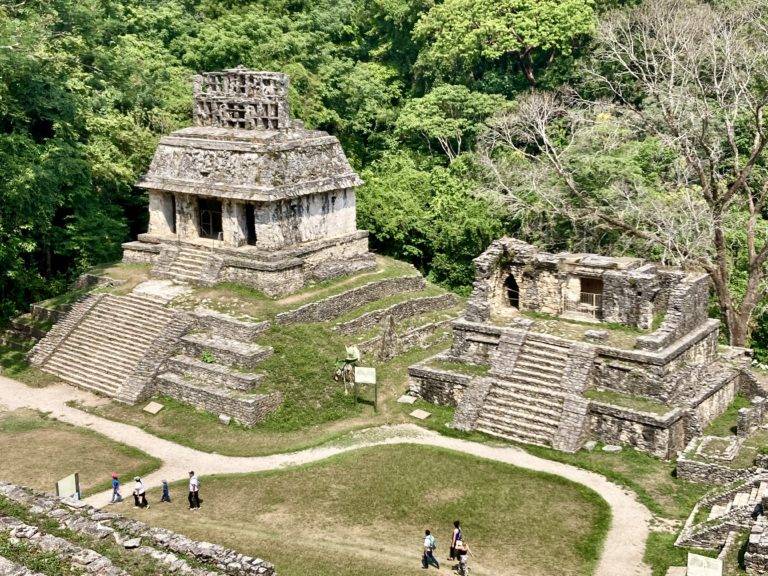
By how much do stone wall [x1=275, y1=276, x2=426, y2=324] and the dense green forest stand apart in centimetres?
548

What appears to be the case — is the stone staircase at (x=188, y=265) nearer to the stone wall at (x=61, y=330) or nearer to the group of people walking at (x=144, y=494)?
the stone wall at (x=61, y=330)

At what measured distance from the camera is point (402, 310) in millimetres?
33469

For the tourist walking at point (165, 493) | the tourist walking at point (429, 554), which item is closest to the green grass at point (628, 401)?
the tourist walking at point (429, 554)

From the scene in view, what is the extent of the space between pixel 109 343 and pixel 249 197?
675cm

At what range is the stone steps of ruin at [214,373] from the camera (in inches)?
1073

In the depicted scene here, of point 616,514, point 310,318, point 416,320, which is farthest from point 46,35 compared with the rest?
point 616,514

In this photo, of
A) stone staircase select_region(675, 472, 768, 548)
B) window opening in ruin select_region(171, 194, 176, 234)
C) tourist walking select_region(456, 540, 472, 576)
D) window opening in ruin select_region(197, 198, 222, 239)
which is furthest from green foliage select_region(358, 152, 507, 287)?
tourist walking select_region(456, 540, 472, 576)

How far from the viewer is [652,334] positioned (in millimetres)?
26422

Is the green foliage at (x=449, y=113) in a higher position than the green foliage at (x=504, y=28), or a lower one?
lower

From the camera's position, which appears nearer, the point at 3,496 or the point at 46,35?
the point at 3,496

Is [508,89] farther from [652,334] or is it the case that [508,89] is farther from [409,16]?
[652,334]

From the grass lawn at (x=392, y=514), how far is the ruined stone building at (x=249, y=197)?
956 cm

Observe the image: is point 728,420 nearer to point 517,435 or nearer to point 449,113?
point 517,435

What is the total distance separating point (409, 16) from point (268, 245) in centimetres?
2342
